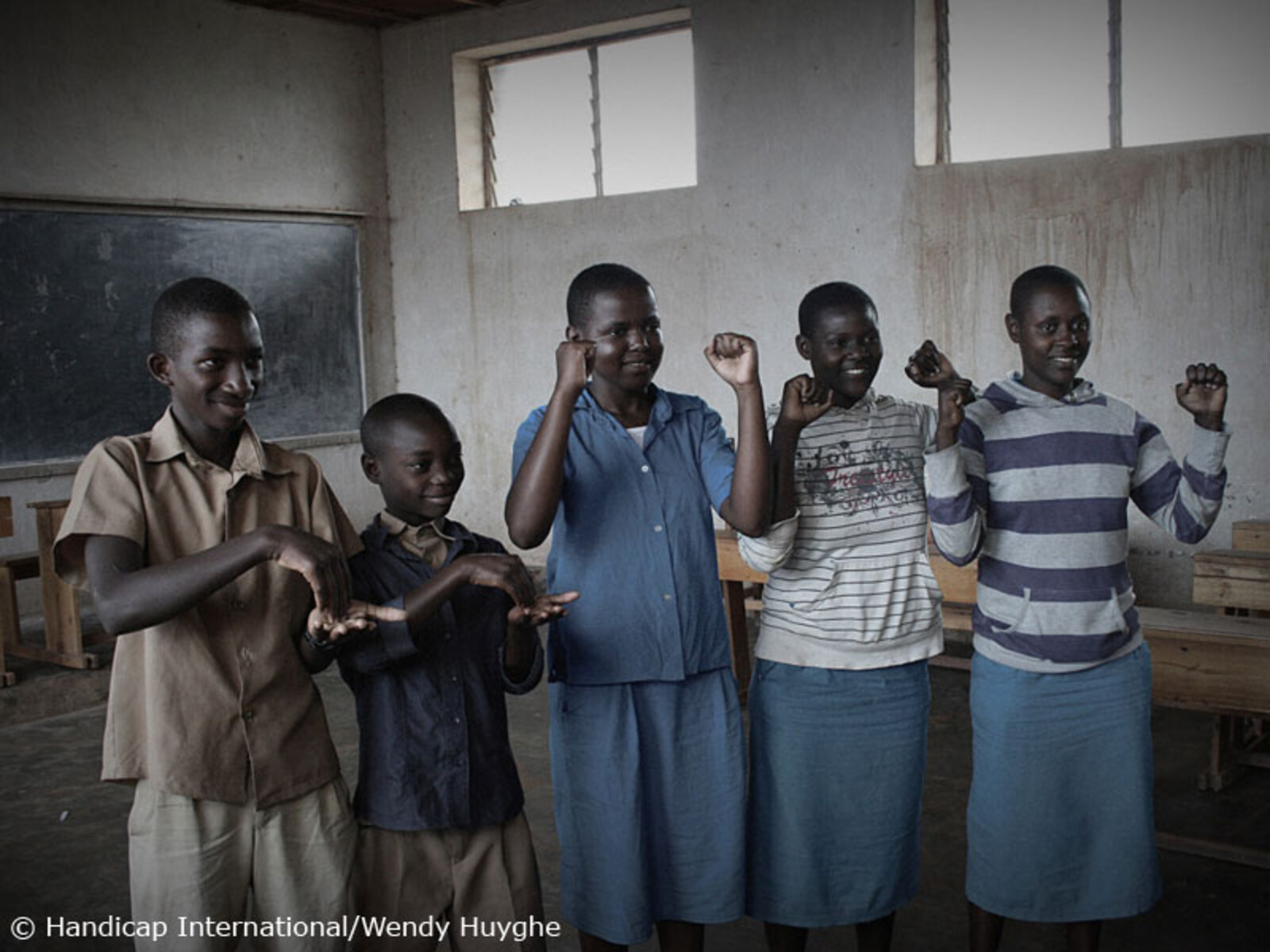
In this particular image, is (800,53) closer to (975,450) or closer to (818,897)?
(975,450)

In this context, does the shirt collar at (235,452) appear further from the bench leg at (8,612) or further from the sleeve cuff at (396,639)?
the bench leg at (8,612)

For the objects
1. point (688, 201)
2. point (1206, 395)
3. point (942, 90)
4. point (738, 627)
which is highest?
point (942, 90)

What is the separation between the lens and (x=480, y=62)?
748 cm

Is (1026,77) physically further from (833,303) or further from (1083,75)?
(833,303)

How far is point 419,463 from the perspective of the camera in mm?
2025

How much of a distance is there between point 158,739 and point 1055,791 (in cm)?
159

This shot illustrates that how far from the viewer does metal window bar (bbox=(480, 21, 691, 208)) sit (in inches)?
266

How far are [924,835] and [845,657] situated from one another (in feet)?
5.00

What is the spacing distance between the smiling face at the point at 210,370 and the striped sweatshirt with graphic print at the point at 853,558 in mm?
906

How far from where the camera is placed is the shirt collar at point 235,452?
1765mm

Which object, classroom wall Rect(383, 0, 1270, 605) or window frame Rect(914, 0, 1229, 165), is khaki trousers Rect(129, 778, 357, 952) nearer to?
classroom wall Rect(383, 0, 1270, 605)

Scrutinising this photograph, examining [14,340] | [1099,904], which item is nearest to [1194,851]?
[1099,904]

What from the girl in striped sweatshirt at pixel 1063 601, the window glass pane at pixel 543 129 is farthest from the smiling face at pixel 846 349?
the window glass pane at pixel 543 129

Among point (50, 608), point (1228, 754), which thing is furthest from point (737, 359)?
point (50, 608)
